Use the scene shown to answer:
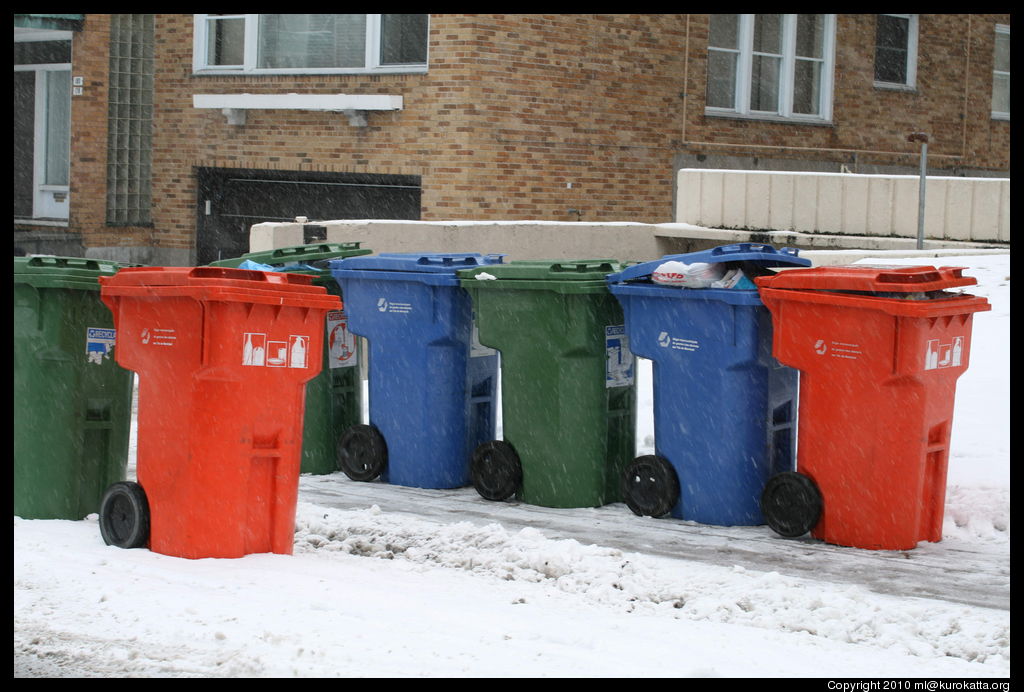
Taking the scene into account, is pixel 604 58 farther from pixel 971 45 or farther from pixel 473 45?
pixel 971 45

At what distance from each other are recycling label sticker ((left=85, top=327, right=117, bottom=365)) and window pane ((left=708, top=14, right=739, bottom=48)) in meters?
12.8

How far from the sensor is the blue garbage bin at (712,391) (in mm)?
7074

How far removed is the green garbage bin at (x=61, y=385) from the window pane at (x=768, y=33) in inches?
538

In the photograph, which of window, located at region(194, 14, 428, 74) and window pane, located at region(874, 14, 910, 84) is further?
window pane, located at region(874, 14, 910, 84)

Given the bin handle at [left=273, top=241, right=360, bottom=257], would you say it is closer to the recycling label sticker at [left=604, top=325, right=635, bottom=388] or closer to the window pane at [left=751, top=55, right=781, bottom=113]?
the recycling label sticker at [left=604, top=325, right=635, bottom=388]

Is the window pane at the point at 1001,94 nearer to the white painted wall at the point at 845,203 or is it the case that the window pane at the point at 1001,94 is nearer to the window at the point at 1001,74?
the window at the point at 1001,74

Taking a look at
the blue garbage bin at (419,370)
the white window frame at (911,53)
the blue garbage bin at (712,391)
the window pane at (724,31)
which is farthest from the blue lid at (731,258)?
the white window frame at (911,53)

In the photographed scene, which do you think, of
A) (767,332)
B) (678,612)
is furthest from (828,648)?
(767,332)

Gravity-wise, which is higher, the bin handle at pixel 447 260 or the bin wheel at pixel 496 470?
the bin handle at pixel 447 260


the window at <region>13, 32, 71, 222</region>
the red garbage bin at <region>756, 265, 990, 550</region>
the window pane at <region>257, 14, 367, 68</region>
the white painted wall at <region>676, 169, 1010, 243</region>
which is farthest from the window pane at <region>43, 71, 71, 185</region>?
the red garbage bin at <region>756, 265, 990, 550</region>

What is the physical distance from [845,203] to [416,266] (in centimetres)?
850

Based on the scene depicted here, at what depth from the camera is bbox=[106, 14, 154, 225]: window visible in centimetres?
1855

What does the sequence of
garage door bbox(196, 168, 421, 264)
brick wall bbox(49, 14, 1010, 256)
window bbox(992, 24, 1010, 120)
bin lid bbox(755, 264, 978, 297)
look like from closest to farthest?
bin lid bbox(755, 264, 978, 297), brick wall bbox(49, 14, 1010, 256), garage door bbox(196, 168, 421, 264), window bbox(992, 24, 1010, 120)

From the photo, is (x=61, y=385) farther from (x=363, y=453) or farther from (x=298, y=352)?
(x=363, y=453)
